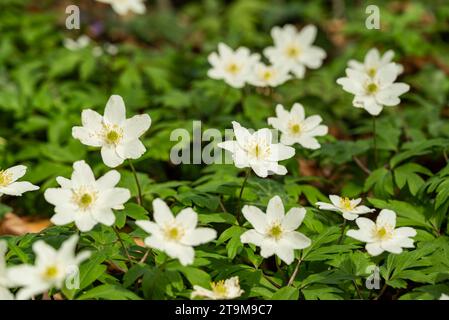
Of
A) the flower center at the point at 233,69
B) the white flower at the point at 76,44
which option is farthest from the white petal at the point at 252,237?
the white flower at the point at 76,44

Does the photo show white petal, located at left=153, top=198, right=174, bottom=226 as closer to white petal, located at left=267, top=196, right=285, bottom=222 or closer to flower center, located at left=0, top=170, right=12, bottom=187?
white petal, located at left=267, top=196, right=285, bottom=222

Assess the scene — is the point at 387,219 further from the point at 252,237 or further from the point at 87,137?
the point at 87,137

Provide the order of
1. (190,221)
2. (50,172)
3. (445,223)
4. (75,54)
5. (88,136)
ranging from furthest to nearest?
(75,54), (50,172), (445,223), (88,136), (190,221)

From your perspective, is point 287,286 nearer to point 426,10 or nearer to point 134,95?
point 134,95

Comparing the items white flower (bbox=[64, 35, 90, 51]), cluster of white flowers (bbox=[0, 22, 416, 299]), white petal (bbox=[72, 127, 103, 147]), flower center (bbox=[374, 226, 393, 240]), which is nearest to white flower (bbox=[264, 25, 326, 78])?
cluster of white flowers (bbox=[0, 22, 416, 299])

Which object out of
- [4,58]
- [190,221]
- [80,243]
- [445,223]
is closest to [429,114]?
[445,223]

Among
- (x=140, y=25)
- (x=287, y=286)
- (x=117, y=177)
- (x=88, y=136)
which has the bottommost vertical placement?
(x=287, y=286)
